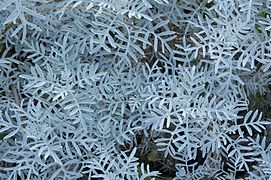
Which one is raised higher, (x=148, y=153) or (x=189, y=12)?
(x=189, y=12)

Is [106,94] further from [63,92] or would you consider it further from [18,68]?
[18,68]

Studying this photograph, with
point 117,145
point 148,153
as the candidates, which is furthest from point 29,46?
point 148,153

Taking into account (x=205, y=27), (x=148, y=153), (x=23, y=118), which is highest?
(x=205, y=27)

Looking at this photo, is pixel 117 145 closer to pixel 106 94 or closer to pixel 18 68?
pixel 106 94

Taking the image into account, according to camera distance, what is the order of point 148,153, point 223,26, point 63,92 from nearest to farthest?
point 63,92 < point 223,26 < point 148,153

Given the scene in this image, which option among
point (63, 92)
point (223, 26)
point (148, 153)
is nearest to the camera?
point (63, 92)

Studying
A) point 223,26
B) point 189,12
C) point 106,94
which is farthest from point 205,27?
point 106,94

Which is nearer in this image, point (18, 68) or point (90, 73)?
point (90, 73)
